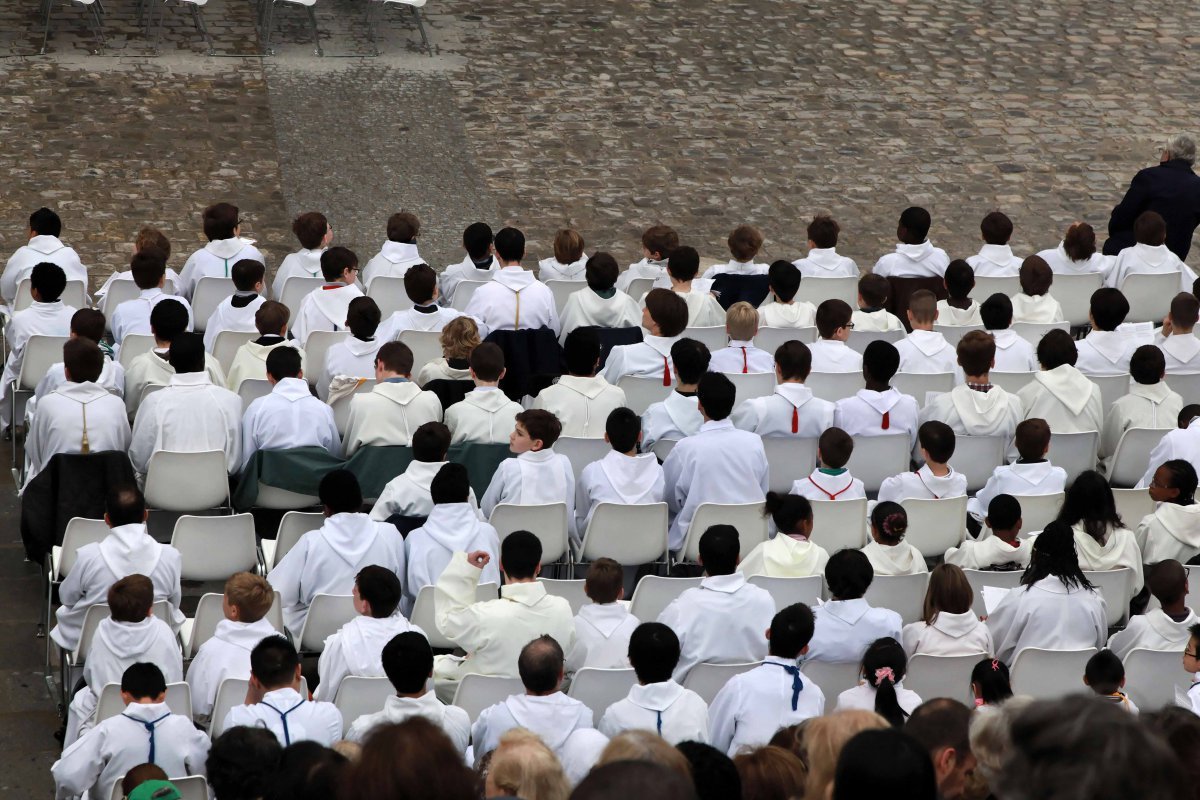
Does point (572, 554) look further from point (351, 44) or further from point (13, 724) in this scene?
point (351, 44)

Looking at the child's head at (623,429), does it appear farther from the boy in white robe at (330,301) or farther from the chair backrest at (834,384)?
the boy in white robe at (330,301)

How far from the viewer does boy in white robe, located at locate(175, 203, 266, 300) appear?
1072 centimetres

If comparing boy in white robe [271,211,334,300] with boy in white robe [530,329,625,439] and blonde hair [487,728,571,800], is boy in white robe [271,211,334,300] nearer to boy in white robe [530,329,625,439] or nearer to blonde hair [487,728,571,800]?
boy in white robe [530,329,625,439]

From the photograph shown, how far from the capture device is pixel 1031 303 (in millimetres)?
10633

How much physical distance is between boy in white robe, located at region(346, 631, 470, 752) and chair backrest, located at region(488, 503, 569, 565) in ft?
5.53

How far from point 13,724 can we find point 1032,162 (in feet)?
34.5

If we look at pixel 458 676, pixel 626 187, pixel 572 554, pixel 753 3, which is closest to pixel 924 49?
pixel 753 3

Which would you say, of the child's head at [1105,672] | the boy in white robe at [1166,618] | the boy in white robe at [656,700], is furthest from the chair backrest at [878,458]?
the boy in white robe at [656,700]

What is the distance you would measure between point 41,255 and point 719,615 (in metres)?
5.65

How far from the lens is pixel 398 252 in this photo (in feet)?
35.8

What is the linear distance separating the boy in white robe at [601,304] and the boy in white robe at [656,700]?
13.4 feet

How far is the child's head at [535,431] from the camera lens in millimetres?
8172

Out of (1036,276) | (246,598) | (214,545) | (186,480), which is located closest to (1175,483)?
(1036,276)

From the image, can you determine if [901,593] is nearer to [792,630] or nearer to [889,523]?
[889,523]
